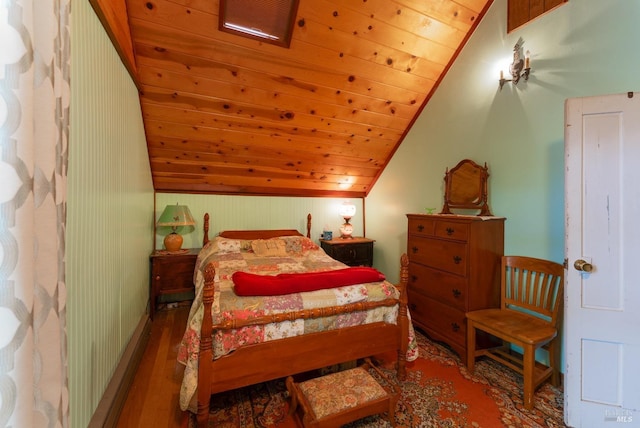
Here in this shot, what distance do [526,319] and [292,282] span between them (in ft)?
5.86

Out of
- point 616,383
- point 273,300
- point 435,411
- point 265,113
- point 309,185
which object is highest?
point 265,113

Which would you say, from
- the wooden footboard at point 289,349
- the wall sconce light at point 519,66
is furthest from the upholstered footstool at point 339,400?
the wall sconce light at point 519,66

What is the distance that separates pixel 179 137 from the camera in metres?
3.04

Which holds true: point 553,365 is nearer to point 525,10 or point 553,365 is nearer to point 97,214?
point 525,10

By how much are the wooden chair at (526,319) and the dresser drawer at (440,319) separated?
0.13 metres

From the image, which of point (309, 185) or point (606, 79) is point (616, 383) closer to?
point (606, 79)

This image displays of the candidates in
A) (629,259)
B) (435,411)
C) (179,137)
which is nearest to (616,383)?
(629,259)

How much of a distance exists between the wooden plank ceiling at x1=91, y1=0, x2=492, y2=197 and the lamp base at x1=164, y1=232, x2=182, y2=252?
655 millimetres

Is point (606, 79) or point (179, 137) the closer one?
point (606, 79)

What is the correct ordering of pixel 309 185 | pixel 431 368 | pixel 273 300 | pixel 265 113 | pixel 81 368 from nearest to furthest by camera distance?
pixel 81 368, pixel 273 300, pixel 431 368, pixel 265 113, pixel 309 185

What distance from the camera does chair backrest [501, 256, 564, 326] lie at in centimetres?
203

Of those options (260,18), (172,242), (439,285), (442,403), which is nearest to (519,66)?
(439,285)

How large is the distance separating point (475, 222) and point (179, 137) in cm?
305

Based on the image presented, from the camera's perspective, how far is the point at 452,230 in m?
2.44
